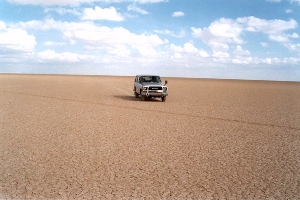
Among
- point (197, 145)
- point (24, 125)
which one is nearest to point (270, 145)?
point (197, 145)

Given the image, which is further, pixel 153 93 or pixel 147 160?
pixel 153 93

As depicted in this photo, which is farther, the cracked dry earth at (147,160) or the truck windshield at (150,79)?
the truck windshield at (150,79)

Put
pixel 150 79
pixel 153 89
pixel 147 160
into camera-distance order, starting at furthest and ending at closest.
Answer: pixel 150 79
pixel 153 89
pixel 147 160

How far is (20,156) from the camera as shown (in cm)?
731

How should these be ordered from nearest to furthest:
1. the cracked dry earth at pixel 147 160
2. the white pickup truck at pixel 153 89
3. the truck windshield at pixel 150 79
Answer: the cracked dry earth at pixel 147 160, the white pickup truck at pixel 153 89, the truck windshield at pixel 150 79

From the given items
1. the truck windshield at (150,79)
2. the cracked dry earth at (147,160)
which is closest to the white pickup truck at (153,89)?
the truck windshield at (150,79)

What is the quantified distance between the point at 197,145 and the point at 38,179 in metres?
4.49

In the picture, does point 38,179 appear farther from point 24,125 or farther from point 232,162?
point 24,125

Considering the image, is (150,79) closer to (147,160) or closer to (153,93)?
(153,93)

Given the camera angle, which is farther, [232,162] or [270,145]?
[270,145]

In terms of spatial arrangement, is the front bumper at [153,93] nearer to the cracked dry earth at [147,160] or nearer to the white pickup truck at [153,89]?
the white pickup truck at [153,89]

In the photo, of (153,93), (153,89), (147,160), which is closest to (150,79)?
(153,89)

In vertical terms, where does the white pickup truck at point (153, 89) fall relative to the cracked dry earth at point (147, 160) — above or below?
above

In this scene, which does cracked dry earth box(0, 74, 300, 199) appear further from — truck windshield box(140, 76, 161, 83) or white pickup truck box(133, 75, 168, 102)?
truck windshield box(140, 76, 161, 83)
